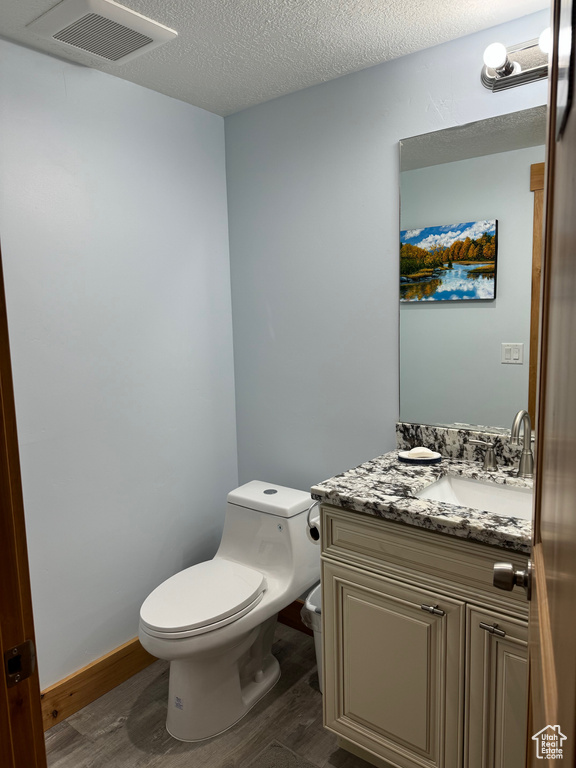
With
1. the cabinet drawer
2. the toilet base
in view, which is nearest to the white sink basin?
the cabinet drawer

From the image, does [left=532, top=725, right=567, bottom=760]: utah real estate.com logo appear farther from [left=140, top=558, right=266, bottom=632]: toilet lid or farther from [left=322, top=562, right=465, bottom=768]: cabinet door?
[left=140, top=558, right=266, bottom=632]: toilet lid

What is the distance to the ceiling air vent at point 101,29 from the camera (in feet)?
5.33

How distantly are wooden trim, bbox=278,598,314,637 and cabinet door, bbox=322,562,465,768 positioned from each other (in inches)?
29.5

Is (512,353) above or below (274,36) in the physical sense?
below

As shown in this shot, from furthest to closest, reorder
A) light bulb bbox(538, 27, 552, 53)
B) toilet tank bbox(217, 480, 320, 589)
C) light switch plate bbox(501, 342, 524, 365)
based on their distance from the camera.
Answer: toilet tank bbox(217, 480, 320, 589) < light switch plate bbox(501, 342, 524, 365) < light bulb bbox(538, 27, 552, 53)

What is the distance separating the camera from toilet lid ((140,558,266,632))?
72.6 inches

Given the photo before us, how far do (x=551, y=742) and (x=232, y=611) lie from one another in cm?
156

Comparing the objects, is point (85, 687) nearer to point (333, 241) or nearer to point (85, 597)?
point (85, 597)

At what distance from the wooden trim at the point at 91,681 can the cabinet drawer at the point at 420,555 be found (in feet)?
3.59

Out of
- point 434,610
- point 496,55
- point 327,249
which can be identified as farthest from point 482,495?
point 496,55

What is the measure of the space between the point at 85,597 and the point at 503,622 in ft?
5.06

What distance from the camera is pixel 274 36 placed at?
184 centimetres

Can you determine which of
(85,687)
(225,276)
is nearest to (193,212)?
(225,276)

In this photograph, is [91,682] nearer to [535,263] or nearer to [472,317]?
[472,317]
